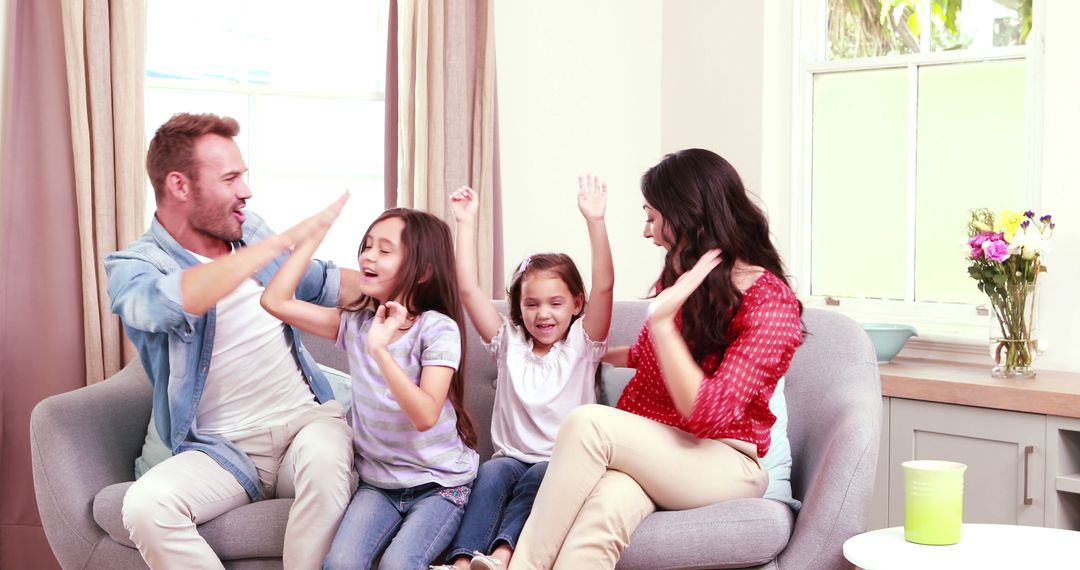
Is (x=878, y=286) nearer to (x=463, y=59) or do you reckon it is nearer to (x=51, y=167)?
(x=463, y=59)

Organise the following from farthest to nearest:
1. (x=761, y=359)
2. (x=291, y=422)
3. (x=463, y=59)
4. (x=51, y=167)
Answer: (x=463, y=59), (x=51, y=167), (x=291, y=422), (x=761, y=359)

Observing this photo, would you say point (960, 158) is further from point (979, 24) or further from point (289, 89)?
point (289, 89)

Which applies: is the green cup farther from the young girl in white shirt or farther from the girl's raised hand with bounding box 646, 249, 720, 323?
the young girl in white shirt

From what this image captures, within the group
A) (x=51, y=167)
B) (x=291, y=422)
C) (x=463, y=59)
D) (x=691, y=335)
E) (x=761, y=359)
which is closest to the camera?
(x=761, y=359)

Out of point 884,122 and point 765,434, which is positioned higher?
point 884,122

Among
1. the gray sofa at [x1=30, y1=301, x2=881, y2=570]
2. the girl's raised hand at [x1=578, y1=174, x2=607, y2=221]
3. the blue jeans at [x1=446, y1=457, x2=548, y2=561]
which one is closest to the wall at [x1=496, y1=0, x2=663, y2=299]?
the girl's raised hand at [x1=578, y1=174, x2=607, y2=221]

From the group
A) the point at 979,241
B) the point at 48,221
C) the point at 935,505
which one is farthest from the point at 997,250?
the point at 48,221

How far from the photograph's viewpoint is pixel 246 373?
2.45 meters

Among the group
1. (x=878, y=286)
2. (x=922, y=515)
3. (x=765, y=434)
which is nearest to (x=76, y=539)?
(x=765, y=434)

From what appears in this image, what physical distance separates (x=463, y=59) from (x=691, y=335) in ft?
5.56

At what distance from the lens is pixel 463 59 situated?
357 centimetres

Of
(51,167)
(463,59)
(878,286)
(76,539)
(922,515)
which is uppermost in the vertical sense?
(463,59)

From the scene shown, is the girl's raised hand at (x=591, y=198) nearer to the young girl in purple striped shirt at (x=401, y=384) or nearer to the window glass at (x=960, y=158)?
the young girl in purple striped shirt at (x=401, y=384)

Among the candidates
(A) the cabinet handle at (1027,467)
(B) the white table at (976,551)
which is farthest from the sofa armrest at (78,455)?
(A) the cabinet handle at (1027,467)
